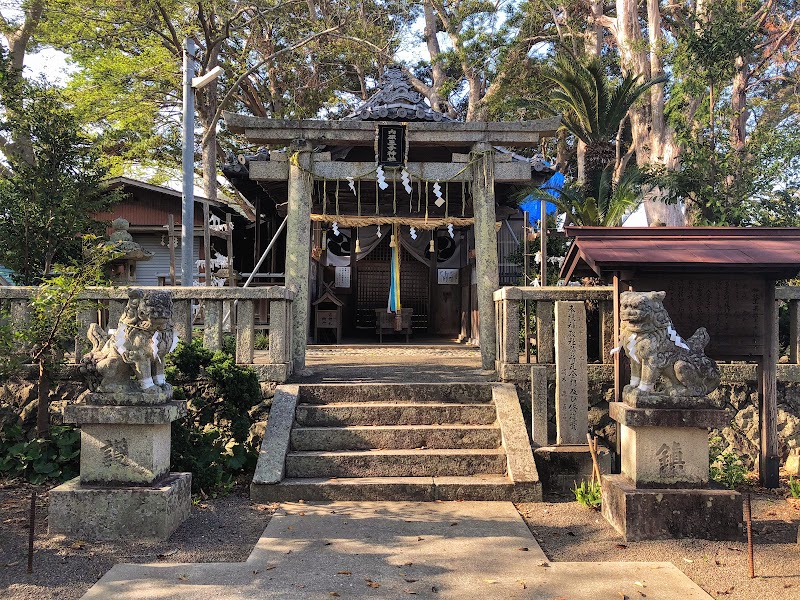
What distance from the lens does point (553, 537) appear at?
5.59 m

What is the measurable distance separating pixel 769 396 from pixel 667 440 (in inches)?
89.5

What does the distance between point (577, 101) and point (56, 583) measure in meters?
12.8

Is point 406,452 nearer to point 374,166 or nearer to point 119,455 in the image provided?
point 119,455

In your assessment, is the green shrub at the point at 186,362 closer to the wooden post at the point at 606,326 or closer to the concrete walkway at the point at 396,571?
the concrete walkway at the point at 396,571

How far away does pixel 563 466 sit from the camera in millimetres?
7129

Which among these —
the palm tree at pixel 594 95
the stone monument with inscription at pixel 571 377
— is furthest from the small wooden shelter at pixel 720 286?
the palm tree at pixel 594 95

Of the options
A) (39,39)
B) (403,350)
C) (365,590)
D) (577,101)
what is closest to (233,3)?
(39,39)

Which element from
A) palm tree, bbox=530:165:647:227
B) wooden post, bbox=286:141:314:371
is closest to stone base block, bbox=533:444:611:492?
wooden post, bbox=286:141:314:371

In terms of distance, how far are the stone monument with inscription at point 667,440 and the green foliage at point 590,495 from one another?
75 cm

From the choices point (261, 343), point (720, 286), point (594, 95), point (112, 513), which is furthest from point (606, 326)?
point (261, 343)

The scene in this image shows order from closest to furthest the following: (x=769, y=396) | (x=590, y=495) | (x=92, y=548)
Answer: (x=92, y=548) → (x=590, y=495) → (x=769, y=396)

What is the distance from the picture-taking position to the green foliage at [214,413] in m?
6.88

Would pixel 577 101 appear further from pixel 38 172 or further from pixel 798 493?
pixel 38 172

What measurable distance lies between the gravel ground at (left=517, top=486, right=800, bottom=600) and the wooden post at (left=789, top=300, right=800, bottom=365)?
244 centimetres
